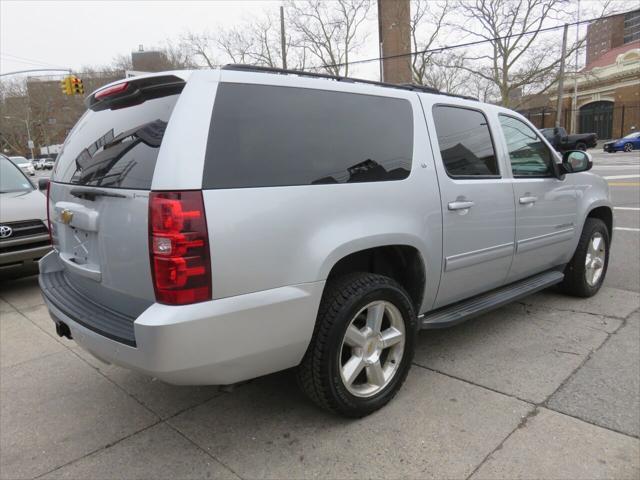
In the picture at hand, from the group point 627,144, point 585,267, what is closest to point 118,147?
point 585,267

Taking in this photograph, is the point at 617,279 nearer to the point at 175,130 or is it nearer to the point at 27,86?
the point at 175,130

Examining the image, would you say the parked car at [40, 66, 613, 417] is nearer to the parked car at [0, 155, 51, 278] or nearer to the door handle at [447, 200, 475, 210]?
the door handle at [447, 200, 475, 210]

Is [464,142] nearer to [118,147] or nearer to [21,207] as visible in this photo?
[118,147]

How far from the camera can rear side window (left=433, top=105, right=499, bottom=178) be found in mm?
3135

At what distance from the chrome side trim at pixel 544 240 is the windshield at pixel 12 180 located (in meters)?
5.76

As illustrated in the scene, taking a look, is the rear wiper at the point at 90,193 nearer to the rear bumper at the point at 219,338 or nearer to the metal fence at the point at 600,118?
the rear bumper at the point at 219,338

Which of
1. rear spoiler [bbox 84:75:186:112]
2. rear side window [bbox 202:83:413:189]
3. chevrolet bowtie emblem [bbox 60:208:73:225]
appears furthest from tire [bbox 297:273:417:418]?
chevrolet bowtie emblem [bbox 60:208:73:225]

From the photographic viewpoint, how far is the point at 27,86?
239 feet

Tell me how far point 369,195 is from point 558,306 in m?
2.85

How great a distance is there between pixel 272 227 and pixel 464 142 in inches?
71.0

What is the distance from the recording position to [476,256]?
325 cm

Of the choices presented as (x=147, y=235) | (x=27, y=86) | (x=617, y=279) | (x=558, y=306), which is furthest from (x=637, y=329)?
(x=27, y=86)

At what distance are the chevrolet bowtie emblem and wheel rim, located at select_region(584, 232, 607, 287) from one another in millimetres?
4319

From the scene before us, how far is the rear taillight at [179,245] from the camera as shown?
6.36 ft
